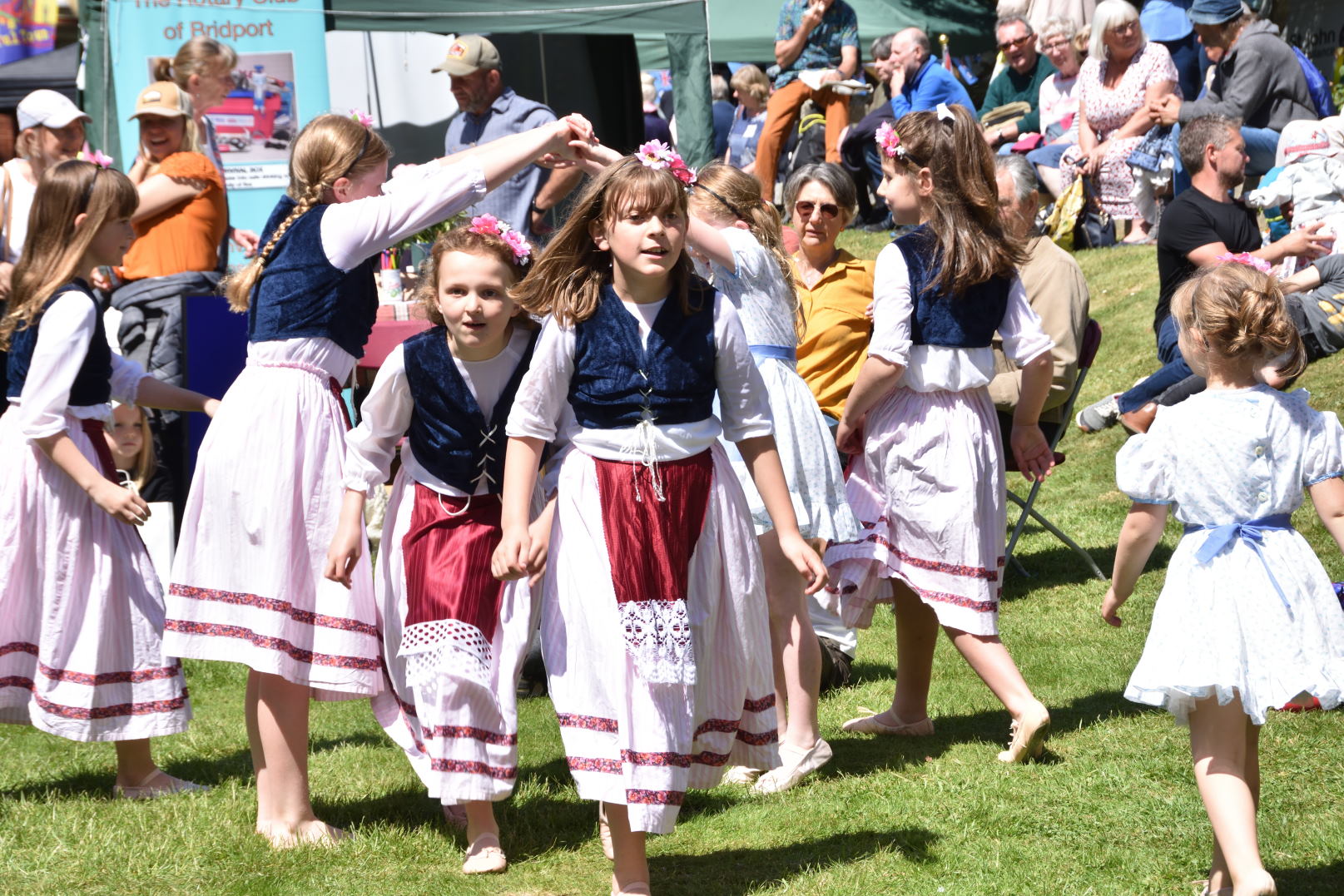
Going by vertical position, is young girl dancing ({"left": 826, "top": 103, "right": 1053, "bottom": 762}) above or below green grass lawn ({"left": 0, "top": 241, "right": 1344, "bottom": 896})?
above

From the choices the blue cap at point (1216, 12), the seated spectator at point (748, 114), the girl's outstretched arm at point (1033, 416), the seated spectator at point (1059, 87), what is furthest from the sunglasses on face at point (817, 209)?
the seated spectator at point (748, 114)

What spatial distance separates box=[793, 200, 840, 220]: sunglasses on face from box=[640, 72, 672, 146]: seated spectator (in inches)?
349

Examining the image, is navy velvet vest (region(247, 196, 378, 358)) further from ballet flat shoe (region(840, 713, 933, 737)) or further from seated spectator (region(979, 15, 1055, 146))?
seated spectator (region(979, 15, 1055, 146))

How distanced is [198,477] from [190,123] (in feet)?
13.2

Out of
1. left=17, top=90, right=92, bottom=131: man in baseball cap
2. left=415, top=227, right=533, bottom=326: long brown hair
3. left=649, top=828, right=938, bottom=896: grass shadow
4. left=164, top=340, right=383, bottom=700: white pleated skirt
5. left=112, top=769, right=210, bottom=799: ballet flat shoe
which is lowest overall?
left=112, top=769, right=210, bottom=799: ballet flat shoe

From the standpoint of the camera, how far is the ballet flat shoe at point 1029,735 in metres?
4.30

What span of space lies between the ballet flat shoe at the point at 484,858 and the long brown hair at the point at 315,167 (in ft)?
5.23

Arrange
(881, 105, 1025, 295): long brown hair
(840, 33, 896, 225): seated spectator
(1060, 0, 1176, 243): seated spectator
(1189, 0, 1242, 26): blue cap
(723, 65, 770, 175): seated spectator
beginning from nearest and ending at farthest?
1. (881, 105, 1025, 295): long brown hair
2. (1189, 0, 1242, 26): blue cap
3. (1060, 0, 1176, 243): seated spectator
4. (840, 33, 896, 225): seated spectator
5. (723, 65, 770, 175): seated spectator

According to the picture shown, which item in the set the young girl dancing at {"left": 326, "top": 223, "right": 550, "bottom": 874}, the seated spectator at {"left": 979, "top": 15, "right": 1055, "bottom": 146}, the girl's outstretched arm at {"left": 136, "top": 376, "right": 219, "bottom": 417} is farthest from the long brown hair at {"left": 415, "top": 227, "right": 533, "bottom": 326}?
the seated spectator at {"left": 979, "top": 15, "right": 1055, "bottom": 146}

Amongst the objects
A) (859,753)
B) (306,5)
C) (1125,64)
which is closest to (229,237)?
(306,5)

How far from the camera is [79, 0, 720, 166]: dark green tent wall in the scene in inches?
356

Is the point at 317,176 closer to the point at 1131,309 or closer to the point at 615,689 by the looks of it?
the point at 615,689

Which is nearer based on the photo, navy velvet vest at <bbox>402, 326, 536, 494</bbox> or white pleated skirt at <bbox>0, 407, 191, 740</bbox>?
navy velvet vest at <bbox>402, 326, 536, 494</bbox>

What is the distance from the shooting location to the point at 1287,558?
10.8ft
